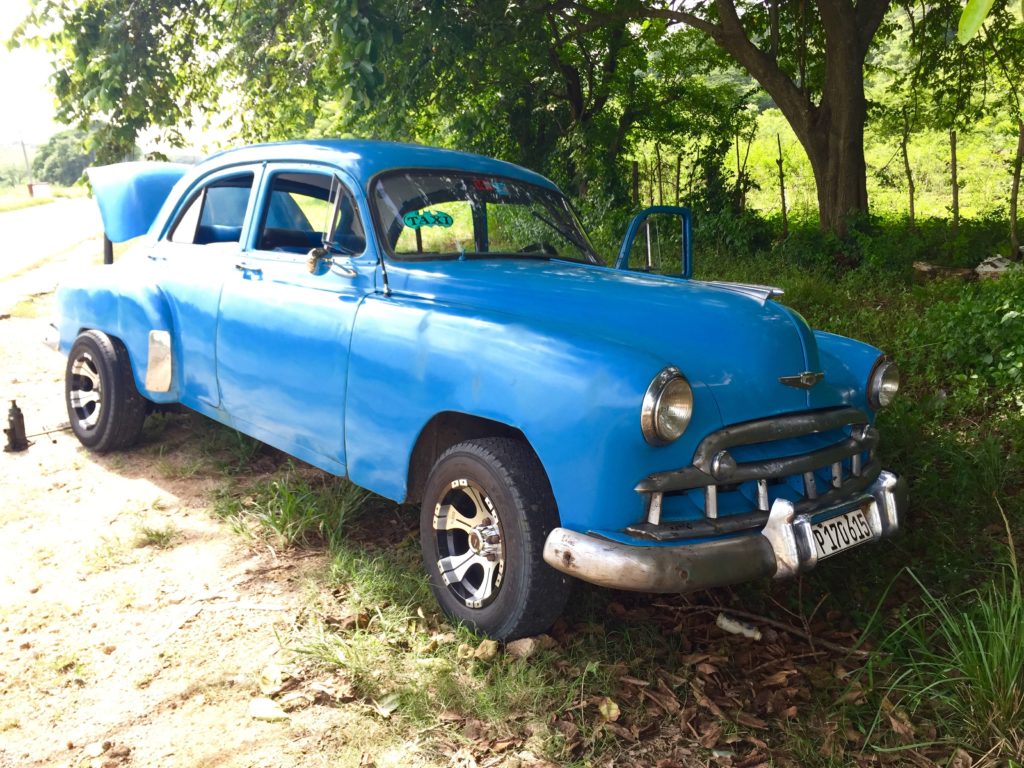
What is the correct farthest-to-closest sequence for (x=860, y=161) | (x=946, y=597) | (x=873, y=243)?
(x=860, y=161) < (x=873, y=243) < (x=946, y=597)

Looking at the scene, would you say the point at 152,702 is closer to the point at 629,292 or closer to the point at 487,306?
the point at 487,306

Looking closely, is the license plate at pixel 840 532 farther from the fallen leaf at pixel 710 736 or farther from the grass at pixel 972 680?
the fallen leaf at pixel 710 736

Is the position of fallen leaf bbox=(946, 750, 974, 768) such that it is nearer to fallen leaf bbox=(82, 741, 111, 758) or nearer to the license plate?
the license plate

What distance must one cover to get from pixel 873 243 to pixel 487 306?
7.21m

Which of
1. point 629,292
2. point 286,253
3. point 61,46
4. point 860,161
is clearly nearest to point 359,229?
point 286,253

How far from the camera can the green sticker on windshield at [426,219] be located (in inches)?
146

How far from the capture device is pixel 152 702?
2838mm

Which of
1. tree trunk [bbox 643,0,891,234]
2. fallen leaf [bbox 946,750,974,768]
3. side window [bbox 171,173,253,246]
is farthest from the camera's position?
tree trunk [bbox 643,0,891,234]

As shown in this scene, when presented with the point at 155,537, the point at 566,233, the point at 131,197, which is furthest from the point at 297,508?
the point at 131,197

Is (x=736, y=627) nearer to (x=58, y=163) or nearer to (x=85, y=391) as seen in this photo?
(x=85, y=391)

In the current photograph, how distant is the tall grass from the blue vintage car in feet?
1.49

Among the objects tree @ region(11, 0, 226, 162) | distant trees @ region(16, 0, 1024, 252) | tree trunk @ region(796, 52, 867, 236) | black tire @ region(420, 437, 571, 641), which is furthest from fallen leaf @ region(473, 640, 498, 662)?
tree trunk @ region(796, 52, 867, 236)

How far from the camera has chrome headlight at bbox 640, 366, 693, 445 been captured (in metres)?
2.61

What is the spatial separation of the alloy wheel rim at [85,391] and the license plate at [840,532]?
165 inches
